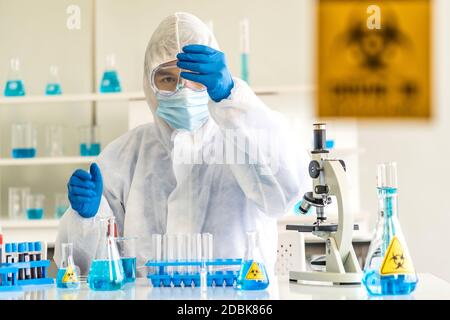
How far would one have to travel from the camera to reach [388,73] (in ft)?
1.93

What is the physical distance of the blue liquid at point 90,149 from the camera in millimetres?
3564

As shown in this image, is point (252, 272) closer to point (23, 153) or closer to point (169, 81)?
point (169, 81)

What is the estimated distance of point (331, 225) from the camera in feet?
5.35

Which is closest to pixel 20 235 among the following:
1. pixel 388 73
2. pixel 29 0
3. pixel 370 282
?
pixel 29 0

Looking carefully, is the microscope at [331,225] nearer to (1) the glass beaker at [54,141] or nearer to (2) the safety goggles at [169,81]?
(2) the safety goggles at [169,81]

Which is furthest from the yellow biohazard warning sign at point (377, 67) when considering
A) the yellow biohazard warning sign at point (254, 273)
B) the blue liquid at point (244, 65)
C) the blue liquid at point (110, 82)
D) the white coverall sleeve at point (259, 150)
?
the blue liquid at point (110, 82)

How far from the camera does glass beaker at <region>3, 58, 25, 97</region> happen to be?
3607mm

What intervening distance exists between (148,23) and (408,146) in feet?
4.59

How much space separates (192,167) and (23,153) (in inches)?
70.5

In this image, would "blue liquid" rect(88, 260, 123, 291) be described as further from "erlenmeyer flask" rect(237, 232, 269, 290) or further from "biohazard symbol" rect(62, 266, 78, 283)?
"erlenmeyer flask" rect(237, 232, 269, 290)

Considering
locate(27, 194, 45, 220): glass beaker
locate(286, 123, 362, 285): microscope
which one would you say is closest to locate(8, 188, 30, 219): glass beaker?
locate(27, 194, 45, 220): glass beaker

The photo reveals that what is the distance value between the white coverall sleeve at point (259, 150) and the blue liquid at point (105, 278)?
45 centimetres

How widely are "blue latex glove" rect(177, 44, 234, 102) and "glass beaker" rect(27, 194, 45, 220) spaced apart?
6.82 ft
